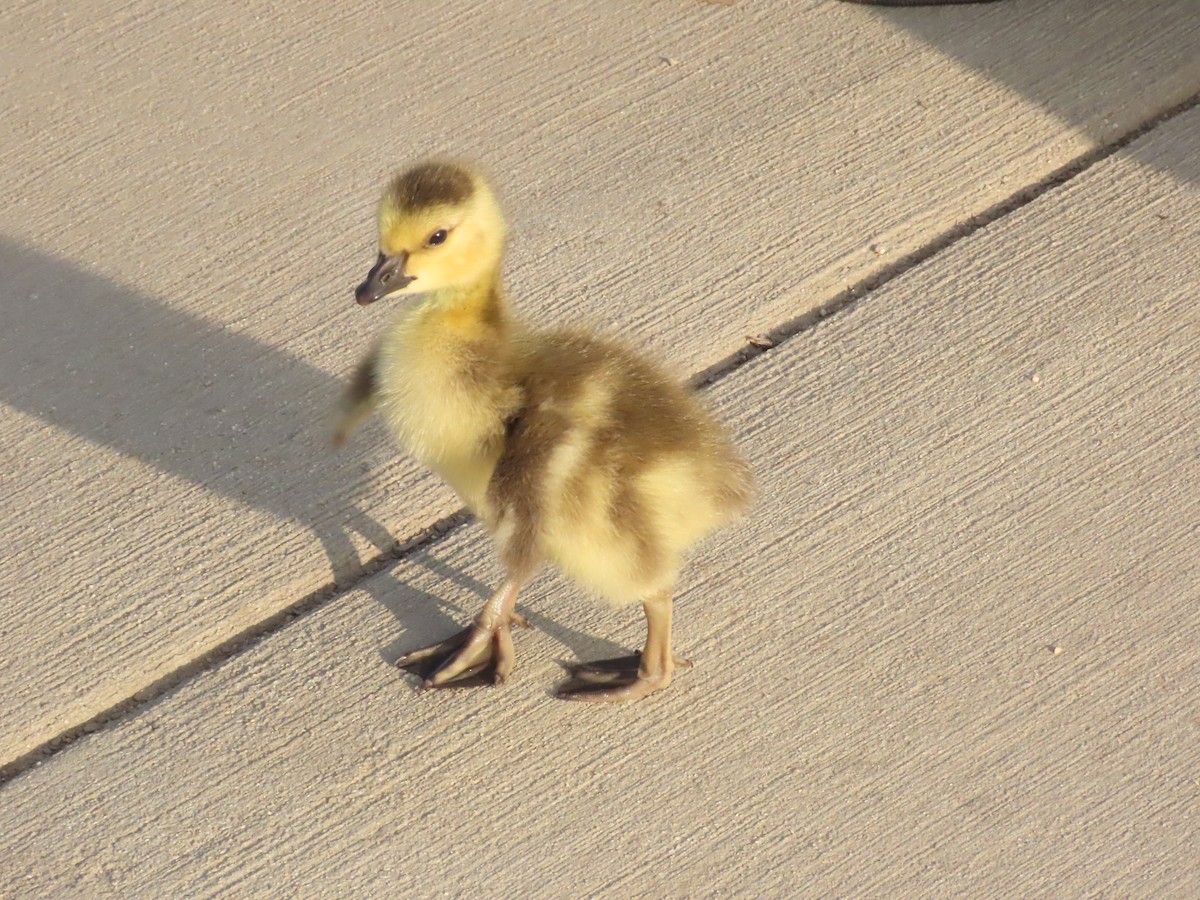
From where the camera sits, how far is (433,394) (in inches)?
118

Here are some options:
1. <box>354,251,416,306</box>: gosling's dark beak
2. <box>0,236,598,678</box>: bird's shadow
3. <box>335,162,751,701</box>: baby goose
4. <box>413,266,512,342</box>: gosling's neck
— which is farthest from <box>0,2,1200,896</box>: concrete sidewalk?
<box>354,251,416,306</box>: gosling's dark beak

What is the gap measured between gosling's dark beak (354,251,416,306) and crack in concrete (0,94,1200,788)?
0.74 metres

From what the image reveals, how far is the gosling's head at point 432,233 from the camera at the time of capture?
2971mm

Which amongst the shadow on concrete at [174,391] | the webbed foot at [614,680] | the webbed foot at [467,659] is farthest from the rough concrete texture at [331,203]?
the webbed foot at [614,680]

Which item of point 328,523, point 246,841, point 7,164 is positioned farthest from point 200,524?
point 7,164

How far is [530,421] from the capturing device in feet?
9.49

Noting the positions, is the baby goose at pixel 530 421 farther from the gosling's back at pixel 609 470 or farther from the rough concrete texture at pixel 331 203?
the rough concrete texture at pixel 331 203

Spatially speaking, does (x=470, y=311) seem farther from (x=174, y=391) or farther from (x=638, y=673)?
(x=174, y=391)

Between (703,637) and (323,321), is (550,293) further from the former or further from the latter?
(703,637)

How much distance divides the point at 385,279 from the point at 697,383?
106 centimetres

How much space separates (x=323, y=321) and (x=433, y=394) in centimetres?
109

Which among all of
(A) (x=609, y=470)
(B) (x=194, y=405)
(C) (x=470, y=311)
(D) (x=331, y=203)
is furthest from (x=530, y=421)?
(D) (x=331, y=203)

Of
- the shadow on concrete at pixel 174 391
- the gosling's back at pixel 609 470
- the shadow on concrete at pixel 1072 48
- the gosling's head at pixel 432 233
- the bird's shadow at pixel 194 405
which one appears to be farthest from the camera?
the shadow on concrete at pixel 1072 48

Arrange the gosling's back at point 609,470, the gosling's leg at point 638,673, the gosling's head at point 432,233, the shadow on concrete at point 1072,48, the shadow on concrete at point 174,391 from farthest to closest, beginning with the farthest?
1. the shadow on concrete at point 1072,48
2. the shadow on concrete at point 174,391
3. the gosling's leg at point 638,673
4. the gosling's head at point 432,233
5. the gosling's back at point 609,470
